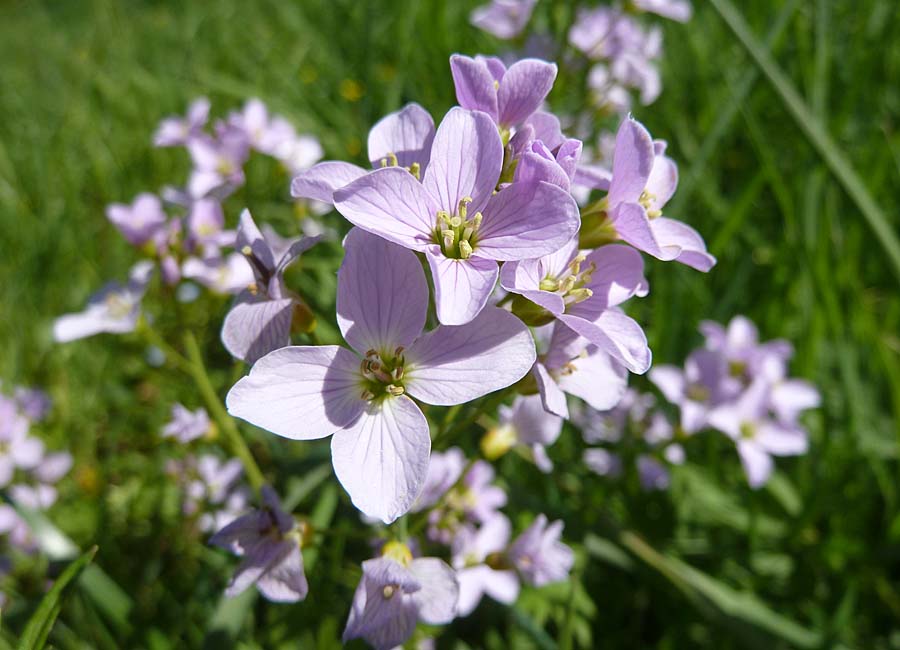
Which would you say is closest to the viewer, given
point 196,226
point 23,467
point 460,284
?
point 460,284

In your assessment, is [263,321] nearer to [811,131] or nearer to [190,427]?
[190,427]

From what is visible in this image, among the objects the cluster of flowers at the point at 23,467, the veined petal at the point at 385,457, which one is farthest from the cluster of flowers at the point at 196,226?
the veined petal at the point at 385,457

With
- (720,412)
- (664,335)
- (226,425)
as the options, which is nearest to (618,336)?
(226,425)

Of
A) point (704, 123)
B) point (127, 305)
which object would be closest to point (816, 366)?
point (704, 123)

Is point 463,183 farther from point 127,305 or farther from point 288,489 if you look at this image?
point 127,305

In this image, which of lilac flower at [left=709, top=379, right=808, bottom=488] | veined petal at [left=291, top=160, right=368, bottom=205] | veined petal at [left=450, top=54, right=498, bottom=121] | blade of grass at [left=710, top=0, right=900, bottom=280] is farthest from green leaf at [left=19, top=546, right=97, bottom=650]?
blade of grass at [left=710, top=0, right=900, bottom=280]

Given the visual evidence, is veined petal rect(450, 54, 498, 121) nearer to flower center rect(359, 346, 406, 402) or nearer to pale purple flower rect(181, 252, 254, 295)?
flower center rect(359, 346, 406, 402)
